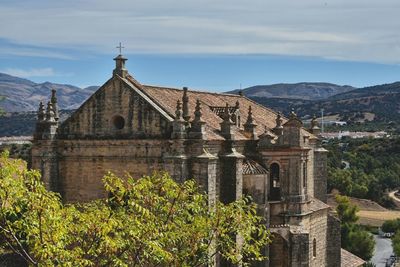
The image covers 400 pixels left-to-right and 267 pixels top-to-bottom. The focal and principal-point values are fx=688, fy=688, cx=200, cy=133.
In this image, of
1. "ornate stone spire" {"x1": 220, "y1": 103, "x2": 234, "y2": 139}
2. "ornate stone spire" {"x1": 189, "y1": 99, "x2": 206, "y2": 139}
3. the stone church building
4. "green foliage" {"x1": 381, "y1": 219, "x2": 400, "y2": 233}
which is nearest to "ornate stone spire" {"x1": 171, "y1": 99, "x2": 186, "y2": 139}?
the stone church building

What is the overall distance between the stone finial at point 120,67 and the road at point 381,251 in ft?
155

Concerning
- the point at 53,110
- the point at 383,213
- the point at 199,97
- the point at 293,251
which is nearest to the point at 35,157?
the point at 53,110

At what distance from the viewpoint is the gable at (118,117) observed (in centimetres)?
2888

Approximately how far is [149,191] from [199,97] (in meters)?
16.2

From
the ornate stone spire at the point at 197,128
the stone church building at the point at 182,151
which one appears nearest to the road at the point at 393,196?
the stone church building at the point at 182,151

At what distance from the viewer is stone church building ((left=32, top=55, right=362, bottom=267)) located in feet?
93.4

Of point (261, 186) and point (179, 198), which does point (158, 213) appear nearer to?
point (179, 198)

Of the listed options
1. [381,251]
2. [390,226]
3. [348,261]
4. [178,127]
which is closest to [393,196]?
[390,226]

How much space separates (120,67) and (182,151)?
5.03 meters

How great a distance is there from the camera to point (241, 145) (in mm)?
32281

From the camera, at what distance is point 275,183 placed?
33.9 m

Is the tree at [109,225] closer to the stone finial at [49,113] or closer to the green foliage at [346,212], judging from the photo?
the stone finial at [49,113]

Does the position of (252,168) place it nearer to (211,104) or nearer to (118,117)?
(211,104)

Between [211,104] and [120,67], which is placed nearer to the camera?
[120,67]
